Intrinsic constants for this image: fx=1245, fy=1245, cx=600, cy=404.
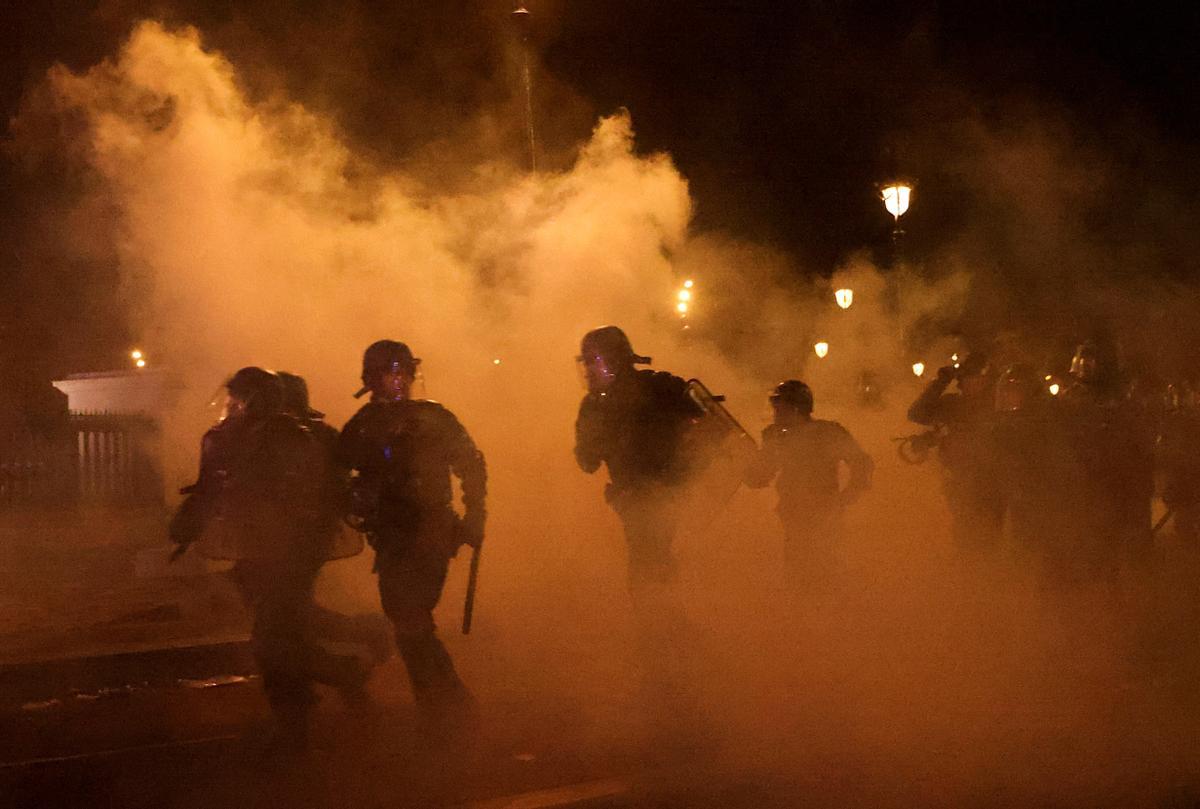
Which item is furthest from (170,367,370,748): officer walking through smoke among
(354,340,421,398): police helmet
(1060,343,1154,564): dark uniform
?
(1060,343,1154,564): dark uniform

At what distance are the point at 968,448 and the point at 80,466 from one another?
9076 mm

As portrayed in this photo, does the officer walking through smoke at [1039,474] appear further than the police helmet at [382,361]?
Yes

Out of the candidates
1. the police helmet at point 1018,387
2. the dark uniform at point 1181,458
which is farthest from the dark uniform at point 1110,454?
the dark uniform at point 1181,458

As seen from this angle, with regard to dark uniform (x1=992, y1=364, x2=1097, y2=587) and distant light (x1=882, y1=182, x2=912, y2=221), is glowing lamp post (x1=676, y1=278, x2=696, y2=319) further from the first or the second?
dark uniform (x1=992, y1=364, x2=1097, y2=587)

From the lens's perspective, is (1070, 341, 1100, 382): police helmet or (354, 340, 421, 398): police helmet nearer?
(354, 340, 421, 398): police helmet

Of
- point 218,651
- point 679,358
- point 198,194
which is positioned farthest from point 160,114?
point 679,358

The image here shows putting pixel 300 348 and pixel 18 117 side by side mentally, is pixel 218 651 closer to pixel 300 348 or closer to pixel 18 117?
pixel 300 348

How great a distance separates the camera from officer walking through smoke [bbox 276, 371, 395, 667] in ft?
14.5

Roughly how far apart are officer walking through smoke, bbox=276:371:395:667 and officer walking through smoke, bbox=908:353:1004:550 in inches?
140

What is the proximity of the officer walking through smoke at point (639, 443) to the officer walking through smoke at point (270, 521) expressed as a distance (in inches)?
43.5

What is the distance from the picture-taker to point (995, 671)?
5.51 meters

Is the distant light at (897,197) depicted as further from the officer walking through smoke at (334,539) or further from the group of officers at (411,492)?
the officer walking through smoke at (334,539)

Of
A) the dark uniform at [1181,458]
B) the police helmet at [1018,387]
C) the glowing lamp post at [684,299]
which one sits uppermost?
the glowing lamp post at [684,299]

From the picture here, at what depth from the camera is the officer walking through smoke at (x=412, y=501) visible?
4.29 m
